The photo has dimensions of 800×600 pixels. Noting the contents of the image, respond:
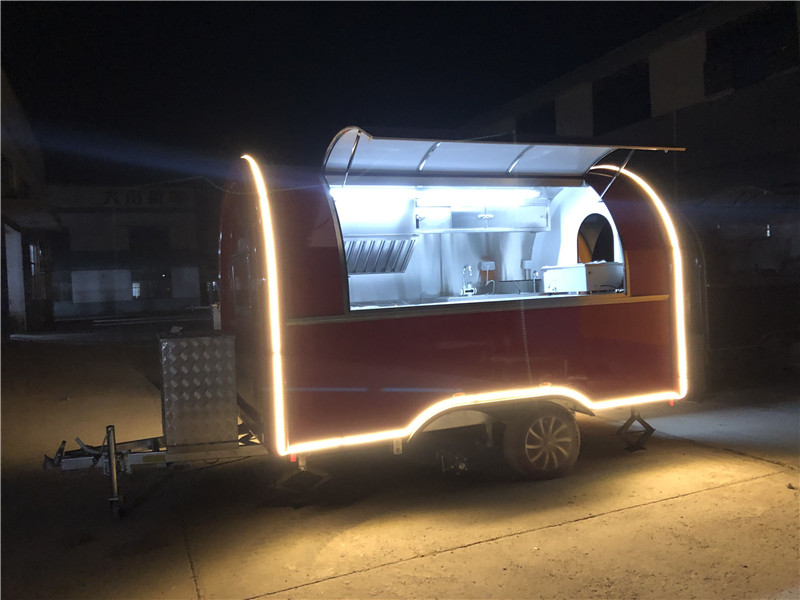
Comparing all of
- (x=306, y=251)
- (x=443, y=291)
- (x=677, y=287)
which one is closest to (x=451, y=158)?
(x=306, y=251)

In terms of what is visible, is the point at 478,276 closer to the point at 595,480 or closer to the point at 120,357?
the point at 595,480

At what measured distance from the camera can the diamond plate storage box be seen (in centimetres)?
→ 511

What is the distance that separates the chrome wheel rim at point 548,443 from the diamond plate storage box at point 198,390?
2586mm

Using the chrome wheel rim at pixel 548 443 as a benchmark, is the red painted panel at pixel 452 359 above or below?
above

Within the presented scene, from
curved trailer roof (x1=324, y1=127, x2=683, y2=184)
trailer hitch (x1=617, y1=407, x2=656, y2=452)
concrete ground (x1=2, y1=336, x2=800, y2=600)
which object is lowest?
concrete ground (x1=2, y1=336, x2=800, y2=600)

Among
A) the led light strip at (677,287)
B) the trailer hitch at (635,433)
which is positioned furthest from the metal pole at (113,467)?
the led light strip at (677,287)

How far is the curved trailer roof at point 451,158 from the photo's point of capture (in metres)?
5.44

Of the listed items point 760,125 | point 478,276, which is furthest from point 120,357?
point 760,125

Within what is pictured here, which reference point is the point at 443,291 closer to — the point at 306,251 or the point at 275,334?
the point at 306,251

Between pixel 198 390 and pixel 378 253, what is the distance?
277 cm

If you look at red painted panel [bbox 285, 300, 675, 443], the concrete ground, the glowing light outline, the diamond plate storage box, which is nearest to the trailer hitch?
the concrete ground

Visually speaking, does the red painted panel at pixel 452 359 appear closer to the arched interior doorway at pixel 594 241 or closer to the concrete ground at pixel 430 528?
the concrete ground at pixel 430 528

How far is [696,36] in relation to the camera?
19.0 meters

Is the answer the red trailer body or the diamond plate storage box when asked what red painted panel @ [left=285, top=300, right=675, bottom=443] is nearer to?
the red trailer body
